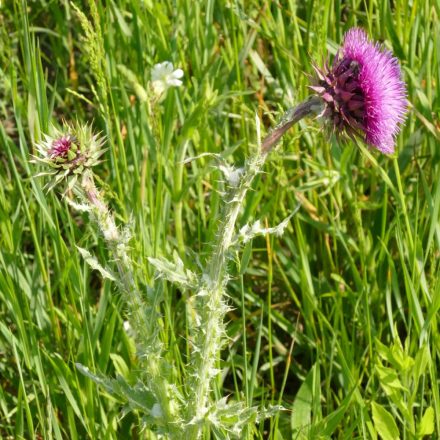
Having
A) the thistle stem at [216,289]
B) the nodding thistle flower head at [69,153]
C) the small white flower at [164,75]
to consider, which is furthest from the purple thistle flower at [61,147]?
the small white flower at [164,75]

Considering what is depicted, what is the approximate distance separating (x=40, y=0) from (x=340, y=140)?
189 centimetres

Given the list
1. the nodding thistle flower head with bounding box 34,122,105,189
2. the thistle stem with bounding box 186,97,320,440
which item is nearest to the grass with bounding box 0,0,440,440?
the thistle stem with bounding box 186,97,320,440

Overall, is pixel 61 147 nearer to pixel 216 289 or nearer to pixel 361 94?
pixel 216 289

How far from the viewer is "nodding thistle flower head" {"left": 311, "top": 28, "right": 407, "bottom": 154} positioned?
160cm

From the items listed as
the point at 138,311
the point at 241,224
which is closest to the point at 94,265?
the point at 138,311

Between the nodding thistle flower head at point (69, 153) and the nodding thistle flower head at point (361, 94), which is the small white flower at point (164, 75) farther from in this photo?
the nodding thistle flower head at point (361, 94)

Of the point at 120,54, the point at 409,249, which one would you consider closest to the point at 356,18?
Answer: the point at 120,54

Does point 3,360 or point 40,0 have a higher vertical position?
point 40,0

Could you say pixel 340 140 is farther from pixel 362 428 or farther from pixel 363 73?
pixel 362 428

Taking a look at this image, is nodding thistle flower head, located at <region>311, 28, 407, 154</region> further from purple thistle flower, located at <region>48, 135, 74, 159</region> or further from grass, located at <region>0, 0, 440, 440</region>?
purple thistle flower, located at <region>48, 135, 74, 159</region>

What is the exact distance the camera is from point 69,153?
5.37 feet

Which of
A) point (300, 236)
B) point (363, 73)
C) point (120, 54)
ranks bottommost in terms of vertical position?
point (300, 236)

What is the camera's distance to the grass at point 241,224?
1965mm

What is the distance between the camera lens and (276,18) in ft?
8.56
